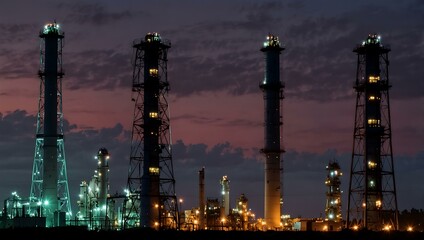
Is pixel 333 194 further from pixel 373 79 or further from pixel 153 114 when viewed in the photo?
pixel 153 114

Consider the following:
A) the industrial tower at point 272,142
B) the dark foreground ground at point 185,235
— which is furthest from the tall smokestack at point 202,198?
the dark foreground ground at point 185,235

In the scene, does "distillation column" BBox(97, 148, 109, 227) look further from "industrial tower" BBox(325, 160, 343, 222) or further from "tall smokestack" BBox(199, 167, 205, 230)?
"industrial tower" BBox(325, 160, 343, 222)

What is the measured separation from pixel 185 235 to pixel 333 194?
5394 centimetres

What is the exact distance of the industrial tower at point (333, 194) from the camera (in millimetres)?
126938

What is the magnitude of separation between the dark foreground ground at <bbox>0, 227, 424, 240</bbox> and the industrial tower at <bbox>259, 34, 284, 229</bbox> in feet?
112

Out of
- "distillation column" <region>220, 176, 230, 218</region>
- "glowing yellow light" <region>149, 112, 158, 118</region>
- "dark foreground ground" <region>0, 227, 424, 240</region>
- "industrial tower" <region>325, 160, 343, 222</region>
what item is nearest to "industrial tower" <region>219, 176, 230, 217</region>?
"distillation column" <region>220, 176, 230, 218</region>

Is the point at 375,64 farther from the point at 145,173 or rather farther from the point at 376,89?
the point at 145,173

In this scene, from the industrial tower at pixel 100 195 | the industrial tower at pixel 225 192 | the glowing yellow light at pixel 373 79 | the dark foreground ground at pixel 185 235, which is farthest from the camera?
the industrial tower at pixel 225 192

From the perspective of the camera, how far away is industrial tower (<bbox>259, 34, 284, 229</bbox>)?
118 m

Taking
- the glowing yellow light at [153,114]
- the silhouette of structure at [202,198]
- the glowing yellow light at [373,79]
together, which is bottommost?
the silhouette of structure at [202,198]

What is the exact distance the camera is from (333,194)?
127312 millimetres

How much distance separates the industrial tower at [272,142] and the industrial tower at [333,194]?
11.8 meters

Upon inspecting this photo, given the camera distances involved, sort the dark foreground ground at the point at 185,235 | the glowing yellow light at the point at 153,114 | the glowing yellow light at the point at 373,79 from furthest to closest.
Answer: the glowing yellow light at the point at 373,79 < the glowing yellow light at the point at 153,114 < the dark foreground ground at the point at 185,235

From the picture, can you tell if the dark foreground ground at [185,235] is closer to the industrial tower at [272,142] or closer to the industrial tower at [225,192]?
the industrial tower at [272,142]
